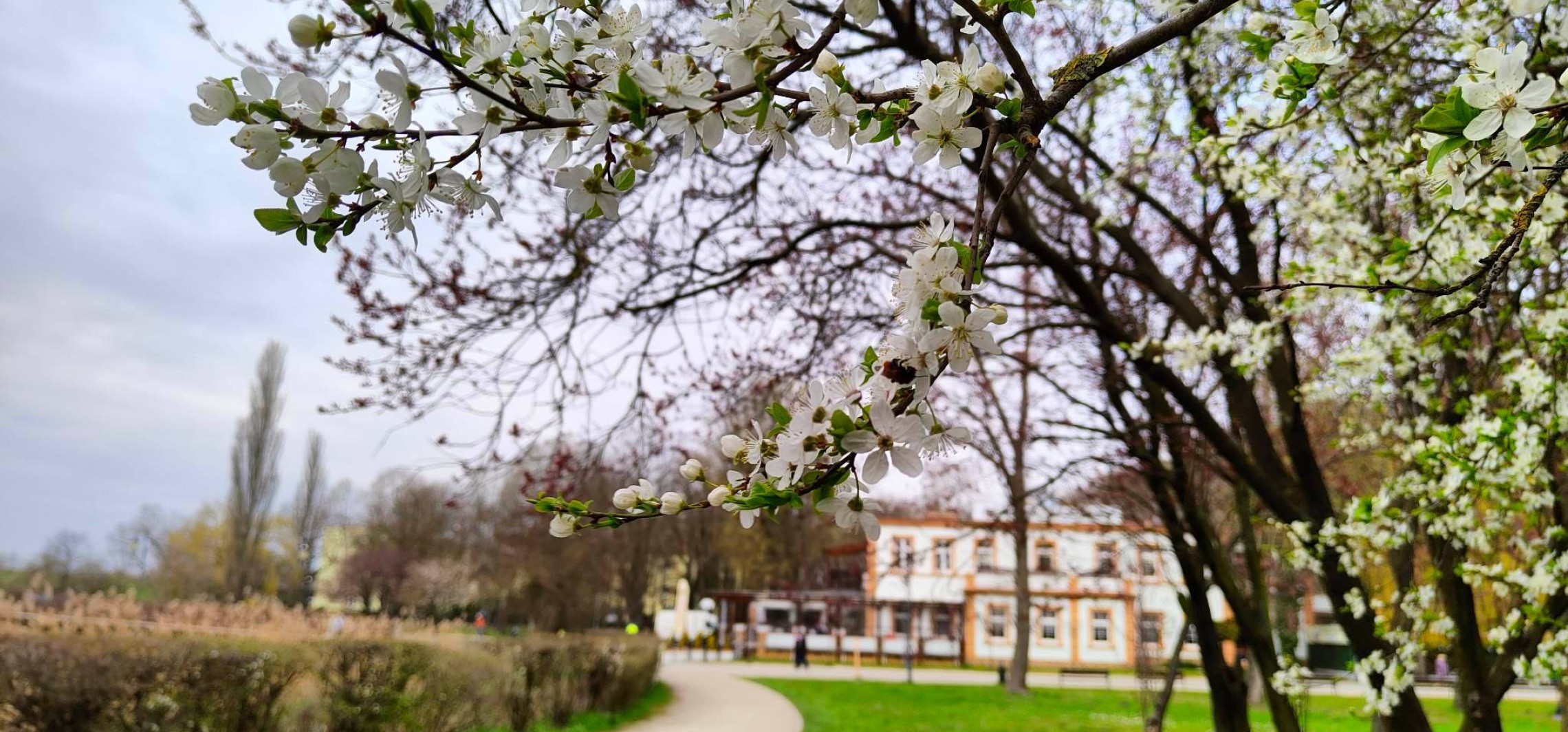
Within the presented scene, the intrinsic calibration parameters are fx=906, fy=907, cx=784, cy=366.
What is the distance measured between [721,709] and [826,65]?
13266mm

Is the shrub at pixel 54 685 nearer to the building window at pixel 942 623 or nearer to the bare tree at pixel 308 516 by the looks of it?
the building window at pixel 942 623

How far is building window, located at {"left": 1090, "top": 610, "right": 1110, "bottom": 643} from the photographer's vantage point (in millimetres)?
31594

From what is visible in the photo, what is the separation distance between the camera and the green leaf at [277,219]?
45.8 inches

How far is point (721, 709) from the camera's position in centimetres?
1330

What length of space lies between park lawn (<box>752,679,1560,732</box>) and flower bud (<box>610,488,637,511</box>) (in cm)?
1088

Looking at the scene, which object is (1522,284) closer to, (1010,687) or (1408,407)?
(1408,407)

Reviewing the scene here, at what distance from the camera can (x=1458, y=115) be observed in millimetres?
1168

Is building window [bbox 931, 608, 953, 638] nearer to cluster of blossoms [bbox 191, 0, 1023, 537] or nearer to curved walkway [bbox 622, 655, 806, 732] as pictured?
curved walkway [bbox 622, 655, 806, 732]

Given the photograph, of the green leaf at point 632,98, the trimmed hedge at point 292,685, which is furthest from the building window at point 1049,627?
the green leaf at point 632,98

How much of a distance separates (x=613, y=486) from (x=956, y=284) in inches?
280

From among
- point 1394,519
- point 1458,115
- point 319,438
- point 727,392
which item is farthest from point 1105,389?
point 319,438

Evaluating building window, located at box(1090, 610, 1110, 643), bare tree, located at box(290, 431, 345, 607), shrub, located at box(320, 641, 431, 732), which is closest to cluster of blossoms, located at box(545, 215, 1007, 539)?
shrub, located at box(320, 641, 431, 732)

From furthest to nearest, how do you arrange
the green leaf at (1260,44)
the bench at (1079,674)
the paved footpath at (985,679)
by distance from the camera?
the bench at (1079,674)
the paved footpath at (985,679)
the green leaf at (1260,44)

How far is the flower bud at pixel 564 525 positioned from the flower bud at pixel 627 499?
0.25 feet
